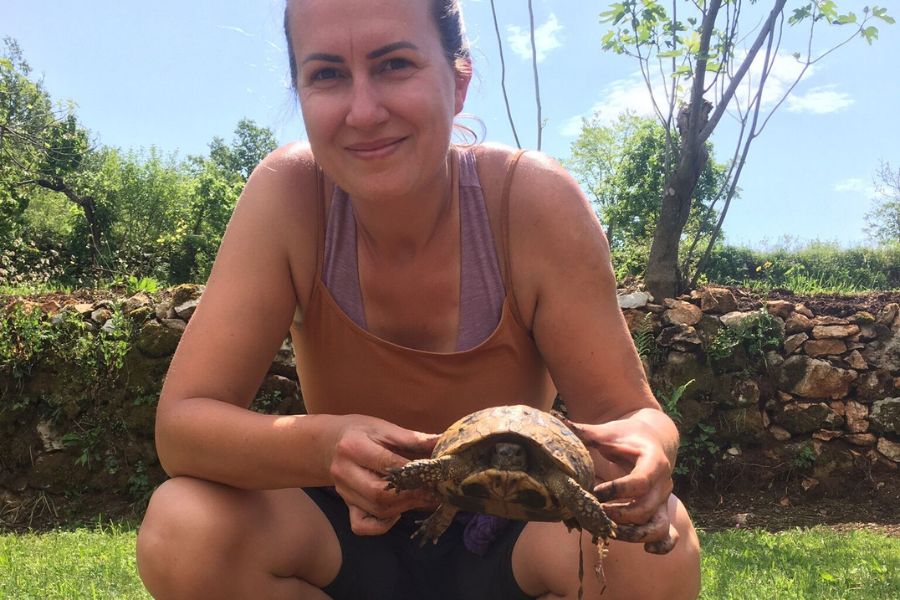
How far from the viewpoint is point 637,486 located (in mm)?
1546

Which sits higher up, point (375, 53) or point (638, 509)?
point (375, 53)

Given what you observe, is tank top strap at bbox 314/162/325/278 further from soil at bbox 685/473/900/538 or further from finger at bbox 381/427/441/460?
soil at bbox 685/473/900/538

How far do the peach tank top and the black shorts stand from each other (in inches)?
12.5

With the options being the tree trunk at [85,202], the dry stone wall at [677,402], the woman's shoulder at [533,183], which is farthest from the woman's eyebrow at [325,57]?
the tree trunk at [85,202]

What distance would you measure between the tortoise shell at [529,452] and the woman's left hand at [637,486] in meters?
0.05

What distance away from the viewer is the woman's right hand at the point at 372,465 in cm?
161

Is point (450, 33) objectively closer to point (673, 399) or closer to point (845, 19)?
point (673, 399)

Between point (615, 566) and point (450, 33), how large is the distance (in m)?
1.44

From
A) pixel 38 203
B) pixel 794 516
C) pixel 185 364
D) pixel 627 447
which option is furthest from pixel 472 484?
pixel 38 203

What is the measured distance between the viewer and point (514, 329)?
2.09 meters

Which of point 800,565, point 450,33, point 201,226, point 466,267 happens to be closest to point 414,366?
point 466,267

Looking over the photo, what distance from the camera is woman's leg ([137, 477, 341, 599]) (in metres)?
1.78

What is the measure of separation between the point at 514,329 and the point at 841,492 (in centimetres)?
582

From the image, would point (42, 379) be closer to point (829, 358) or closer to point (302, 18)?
point (302, 18)
